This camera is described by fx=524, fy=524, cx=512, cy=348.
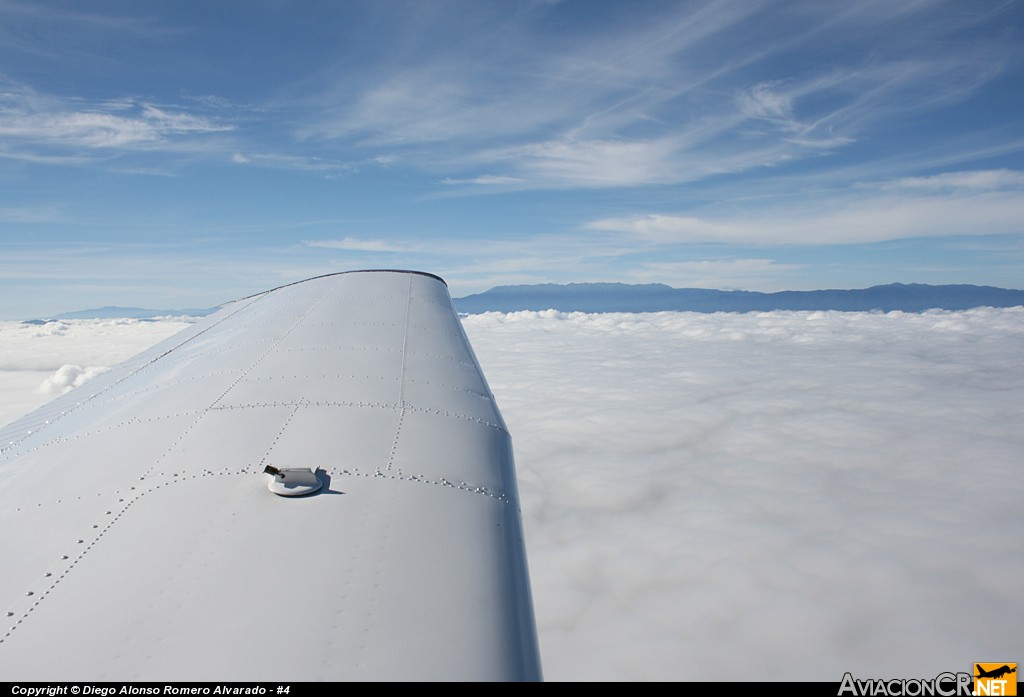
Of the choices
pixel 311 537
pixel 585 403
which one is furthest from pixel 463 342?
pixel 585 403

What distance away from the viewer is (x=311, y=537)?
12.8 feet

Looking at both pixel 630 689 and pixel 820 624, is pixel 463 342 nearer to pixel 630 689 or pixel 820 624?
pixel 630 689

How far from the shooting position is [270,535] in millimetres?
3906

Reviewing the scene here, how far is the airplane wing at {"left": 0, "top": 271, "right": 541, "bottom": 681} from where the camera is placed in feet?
9.71

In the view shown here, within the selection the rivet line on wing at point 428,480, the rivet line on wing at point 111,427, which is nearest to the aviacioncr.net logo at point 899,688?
the rivet line on wing at point 428,480

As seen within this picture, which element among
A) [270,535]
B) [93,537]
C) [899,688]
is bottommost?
[899,688]

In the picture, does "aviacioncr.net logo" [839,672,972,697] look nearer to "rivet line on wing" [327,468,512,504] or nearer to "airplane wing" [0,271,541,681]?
"rivet line on wing" [327,468,512,504]

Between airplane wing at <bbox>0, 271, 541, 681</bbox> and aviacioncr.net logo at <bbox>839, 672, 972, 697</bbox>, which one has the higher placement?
airplane wing at <bbox>0, 271, 541, 681</bbox>

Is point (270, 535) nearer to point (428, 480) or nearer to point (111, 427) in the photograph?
point (428, 480)

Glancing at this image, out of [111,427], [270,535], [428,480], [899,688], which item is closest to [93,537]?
[270,535]

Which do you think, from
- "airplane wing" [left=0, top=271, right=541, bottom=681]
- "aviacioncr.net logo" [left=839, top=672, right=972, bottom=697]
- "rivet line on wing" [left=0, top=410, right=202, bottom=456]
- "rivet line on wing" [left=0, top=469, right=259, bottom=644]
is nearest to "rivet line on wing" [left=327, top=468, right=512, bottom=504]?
"airplane wing" [left=0, top=271, right=541, bottom=681]

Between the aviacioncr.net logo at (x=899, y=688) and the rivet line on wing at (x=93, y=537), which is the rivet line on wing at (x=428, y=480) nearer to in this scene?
the rivet line on wing at (x=93, y=537)

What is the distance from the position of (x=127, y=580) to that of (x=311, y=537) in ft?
3.79

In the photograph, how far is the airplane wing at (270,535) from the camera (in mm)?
2961
